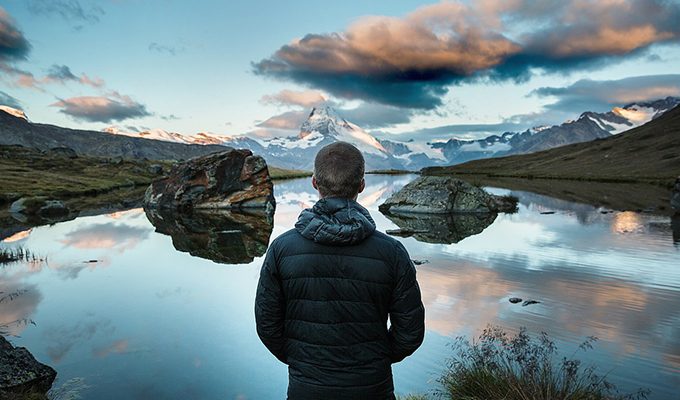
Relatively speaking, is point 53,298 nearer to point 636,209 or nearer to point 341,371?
point 341,371

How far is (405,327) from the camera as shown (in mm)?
5441

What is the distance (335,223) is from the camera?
498 cm

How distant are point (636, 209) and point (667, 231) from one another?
53.8 ft

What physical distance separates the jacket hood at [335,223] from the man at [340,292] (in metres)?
0.01

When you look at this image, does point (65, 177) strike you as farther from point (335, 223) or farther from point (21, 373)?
point (335, 223)

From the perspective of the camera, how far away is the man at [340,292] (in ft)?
16.6

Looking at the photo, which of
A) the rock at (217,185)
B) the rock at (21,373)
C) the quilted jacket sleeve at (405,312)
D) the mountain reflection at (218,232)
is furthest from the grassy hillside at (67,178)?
the quilted jacket sleeve at (405,312)

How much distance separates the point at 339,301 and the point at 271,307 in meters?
0.80

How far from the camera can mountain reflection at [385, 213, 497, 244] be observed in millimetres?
31469

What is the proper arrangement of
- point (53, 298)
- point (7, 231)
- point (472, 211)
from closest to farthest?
point (53, 298)
point (7, 231)
point (472, 211)

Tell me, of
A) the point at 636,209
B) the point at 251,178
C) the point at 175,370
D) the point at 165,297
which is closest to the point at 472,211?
the point at 636,209

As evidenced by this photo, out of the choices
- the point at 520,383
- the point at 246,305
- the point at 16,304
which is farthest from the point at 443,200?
the point at 520,383

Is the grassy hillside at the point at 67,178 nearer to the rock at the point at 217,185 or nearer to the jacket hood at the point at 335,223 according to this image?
the rock at the point at 217,185

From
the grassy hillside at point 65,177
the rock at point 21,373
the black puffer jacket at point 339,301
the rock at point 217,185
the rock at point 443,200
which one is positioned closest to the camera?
the black puffer jacket at point 339,301
